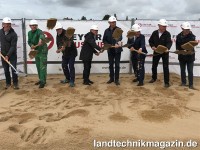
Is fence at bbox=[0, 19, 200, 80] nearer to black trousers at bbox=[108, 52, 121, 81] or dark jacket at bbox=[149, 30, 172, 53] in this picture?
black trousers at bbox=[108, 52, 121, 81]

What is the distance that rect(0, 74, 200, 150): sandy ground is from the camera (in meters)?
5.19

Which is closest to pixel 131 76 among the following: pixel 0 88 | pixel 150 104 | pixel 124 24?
pixel 124 24

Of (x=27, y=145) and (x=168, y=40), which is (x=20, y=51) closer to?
(x=168, y=40)

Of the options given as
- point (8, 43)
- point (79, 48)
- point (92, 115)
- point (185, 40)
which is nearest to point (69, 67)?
point (79, 48)

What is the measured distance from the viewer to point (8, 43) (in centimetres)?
846

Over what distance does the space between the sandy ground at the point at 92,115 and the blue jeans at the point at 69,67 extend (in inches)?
13.3

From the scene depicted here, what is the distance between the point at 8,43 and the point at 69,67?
1808 mm

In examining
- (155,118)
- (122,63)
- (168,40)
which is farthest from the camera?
→ (122,63)

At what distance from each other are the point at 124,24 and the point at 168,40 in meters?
2.23

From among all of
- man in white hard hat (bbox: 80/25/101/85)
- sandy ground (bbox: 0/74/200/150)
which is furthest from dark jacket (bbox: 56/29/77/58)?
sandy ground (bbox: 0/74/200/150)

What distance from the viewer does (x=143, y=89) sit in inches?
347

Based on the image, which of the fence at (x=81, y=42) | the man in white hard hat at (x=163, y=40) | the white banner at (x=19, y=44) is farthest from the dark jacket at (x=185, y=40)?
the white banner at (x=19, y=44)

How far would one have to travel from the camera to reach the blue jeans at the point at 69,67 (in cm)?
909

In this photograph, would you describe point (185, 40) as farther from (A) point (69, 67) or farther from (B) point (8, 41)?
(B) point (8, 41)
